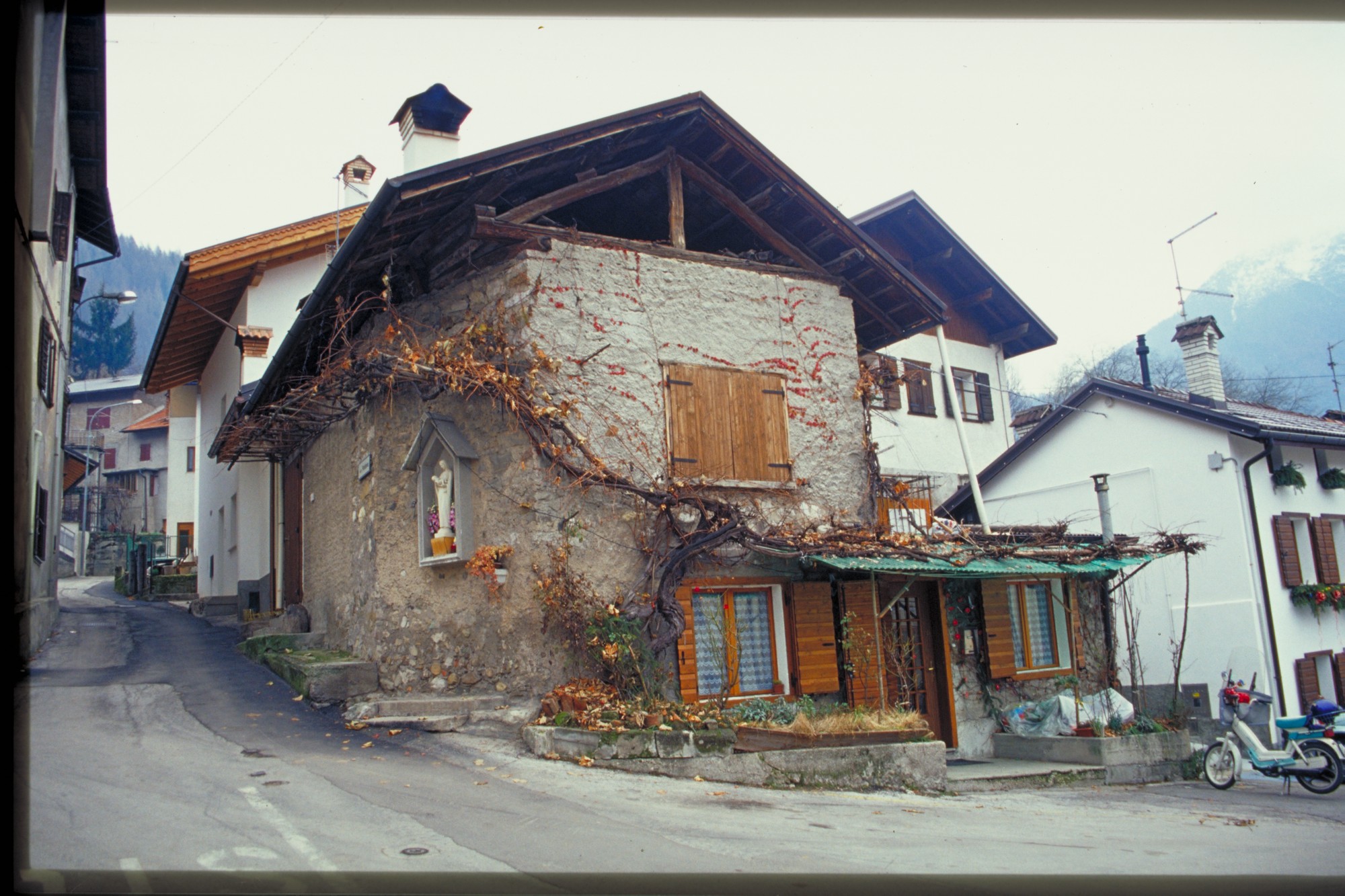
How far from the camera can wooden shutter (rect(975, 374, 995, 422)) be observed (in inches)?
814

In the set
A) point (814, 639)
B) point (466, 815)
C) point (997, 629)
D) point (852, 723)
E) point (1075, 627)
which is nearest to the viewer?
point (466, 815)

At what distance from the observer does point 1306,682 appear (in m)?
15.8

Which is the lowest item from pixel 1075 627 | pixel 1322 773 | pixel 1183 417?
pixel 1322 773

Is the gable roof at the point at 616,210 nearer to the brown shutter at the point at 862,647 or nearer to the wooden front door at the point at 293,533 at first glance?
the wooden front door at the point at 293,533

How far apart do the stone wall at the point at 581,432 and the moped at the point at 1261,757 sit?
503cm

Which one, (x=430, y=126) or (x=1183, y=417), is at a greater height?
(x=430, y=126)

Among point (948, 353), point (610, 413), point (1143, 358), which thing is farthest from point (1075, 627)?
point (1143, 358)

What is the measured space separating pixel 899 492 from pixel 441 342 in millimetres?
5880

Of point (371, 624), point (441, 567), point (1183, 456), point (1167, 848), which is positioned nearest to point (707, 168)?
point (441, 567)

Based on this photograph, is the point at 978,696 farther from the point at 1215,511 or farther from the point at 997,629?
the point at 1215,511

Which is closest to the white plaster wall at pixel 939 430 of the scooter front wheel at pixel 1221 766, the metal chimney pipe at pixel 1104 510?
the metal chimney pipe at pixel 1104 510

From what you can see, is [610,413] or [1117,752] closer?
[610,413]

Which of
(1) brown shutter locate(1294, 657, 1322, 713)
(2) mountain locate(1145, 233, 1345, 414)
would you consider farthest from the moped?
(2) mountain locate(1145, 233, 1345, 414)

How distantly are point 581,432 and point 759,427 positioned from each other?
7.29 feet
